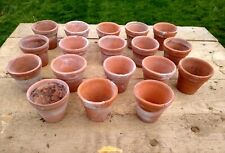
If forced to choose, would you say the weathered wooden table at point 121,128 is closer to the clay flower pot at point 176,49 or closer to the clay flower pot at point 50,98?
the clay flower pot at point 50,98

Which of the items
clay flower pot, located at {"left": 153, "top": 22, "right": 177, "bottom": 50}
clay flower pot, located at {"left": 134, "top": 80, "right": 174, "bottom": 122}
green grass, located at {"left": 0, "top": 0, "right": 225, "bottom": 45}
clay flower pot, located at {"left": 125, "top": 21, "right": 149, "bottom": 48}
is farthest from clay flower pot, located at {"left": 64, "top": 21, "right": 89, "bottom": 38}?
green grass, located at {"left": 0, "top": 0, "right": 225, "bottom": 45}

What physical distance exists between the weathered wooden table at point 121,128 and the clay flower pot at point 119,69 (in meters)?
0.06

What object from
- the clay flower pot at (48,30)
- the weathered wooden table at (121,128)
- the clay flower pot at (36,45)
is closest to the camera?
the weathered wooden table at (121,128)

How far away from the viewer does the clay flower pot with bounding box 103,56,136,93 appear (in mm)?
1148

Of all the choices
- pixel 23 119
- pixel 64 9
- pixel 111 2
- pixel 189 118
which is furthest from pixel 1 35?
pixel 189 118

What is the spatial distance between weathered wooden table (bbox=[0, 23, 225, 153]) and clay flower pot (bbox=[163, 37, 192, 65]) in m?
0.18

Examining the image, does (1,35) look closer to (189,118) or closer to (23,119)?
(23,119)

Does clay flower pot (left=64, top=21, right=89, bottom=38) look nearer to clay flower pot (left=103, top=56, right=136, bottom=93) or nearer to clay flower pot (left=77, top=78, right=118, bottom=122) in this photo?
clay flower pot (left=103, top=56, right=136, bottom=93)

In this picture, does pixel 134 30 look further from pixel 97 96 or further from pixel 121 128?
pixel 121 128

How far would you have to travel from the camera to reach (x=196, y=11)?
292 centimetres

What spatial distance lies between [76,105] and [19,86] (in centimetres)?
28

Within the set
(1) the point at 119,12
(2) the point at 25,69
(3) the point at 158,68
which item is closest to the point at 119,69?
(3) the point at 158,68

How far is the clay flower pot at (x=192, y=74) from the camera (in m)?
1.15

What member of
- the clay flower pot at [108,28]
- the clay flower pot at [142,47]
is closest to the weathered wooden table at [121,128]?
the clay flower pot at [142,47]
